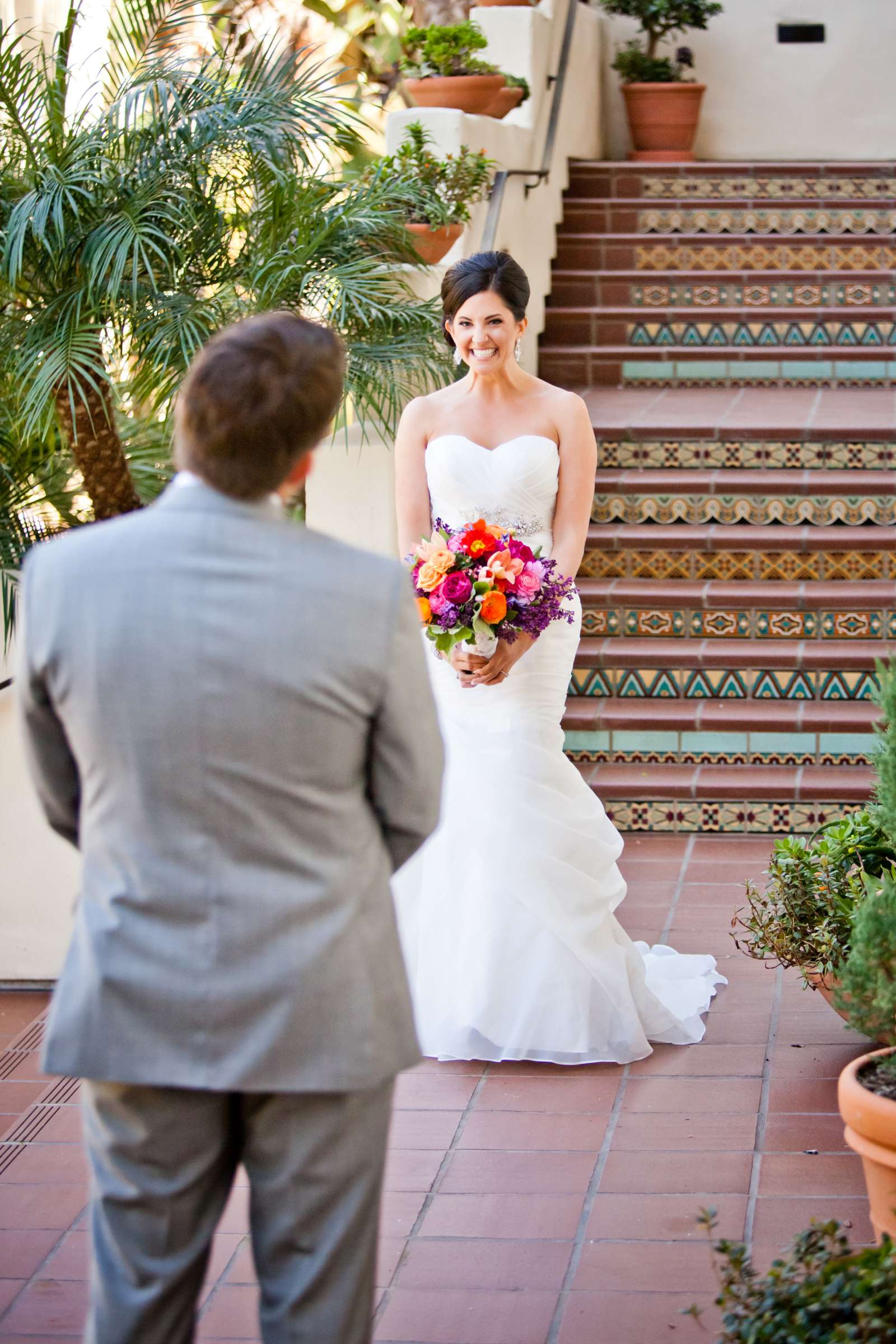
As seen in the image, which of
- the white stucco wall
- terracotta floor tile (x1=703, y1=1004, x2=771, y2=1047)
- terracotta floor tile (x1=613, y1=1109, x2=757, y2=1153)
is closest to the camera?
terracotta floor tile (x1=613, y1=1109, x2=757, y2=1153)

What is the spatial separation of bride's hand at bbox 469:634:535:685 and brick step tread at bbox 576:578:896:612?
272 centimetres

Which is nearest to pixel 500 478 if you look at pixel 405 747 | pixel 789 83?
pixel 405 747

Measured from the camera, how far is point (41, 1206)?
3588 millimetres

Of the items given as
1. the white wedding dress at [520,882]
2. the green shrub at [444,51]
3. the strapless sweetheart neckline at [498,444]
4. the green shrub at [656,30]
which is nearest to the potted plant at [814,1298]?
the white wedding dress at [520,882]

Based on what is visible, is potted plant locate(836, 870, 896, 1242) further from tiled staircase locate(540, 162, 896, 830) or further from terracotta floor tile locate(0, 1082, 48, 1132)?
tiled staircase locate(540, 162, 896, 830)

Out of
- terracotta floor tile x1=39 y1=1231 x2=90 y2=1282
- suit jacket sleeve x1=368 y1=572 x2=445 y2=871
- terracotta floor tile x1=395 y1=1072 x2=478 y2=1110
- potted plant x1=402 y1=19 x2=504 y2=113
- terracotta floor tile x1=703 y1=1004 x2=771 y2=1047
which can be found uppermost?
potted plant x1=402 y1=19 x2=504 y2=113

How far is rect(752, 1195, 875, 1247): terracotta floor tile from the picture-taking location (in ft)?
10.8

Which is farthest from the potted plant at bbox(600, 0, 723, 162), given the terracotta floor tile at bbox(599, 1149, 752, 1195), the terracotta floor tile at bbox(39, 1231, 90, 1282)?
the terracotta floor tile at bbox(39, 1231, 90, 1282)

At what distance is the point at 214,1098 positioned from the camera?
205 centimetres

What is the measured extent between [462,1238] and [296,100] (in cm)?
378

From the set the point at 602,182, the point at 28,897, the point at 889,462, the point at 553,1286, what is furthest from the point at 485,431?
the point at 602,182

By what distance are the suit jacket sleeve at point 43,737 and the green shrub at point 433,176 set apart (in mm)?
4542

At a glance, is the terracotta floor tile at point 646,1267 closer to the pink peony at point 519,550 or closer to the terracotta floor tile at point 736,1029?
the terracotta floor tile at point 736,1029

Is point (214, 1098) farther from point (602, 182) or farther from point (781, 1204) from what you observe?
point (602, 182)
